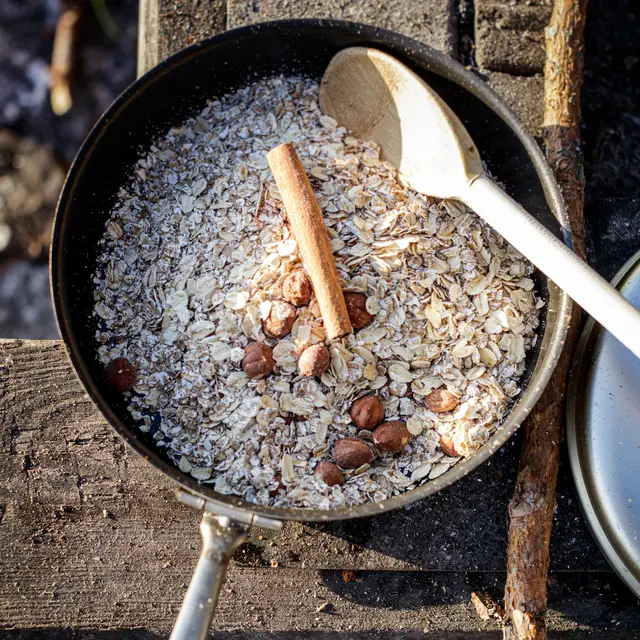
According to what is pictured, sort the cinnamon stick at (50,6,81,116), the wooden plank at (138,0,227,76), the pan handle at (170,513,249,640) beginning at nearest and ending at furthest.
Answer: the pan handle at (170,513,249,640)
the wooden plank at (138,0,227,76)
the cinnamon stick at (50,6,81,116)

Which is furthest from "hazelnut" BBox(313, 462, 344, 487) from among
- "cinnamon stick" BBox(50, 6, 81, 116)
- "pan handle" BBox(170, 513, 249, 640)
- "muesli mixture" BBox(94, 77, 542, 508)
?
"cinnamon stick" BBox(50, 6, 81, 116)

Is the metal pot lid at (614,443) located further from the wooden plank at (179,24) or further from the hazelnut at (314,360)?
the wooden plank at (179,24)

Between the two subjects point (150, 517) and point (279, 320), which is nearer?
point (279, 320)

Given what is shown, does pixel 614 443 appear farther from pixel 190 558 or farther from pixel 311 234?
pixel 190 558

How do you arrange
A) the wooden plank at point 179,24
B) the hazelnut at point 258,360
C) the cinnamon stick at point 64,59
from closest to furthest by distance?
the hazelnut at point 258,360 → the wooden plank at point 179,24 → the cinnamon stick at point 64,59

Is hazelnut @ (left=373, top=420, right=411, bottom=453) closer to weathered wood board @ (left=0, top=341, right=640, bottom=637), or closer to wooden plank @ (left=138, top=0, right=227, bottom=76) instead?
weathered wood board @ (left=0, top=341, right=640, bottom=637)

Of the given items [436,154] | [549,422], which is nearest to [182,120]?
[436,154]

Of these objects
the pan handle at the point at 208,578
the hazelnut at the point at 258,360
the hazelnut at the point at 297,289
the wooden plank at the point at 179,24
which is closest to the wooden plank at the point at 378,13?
the wooden plank at the point at 179,24
